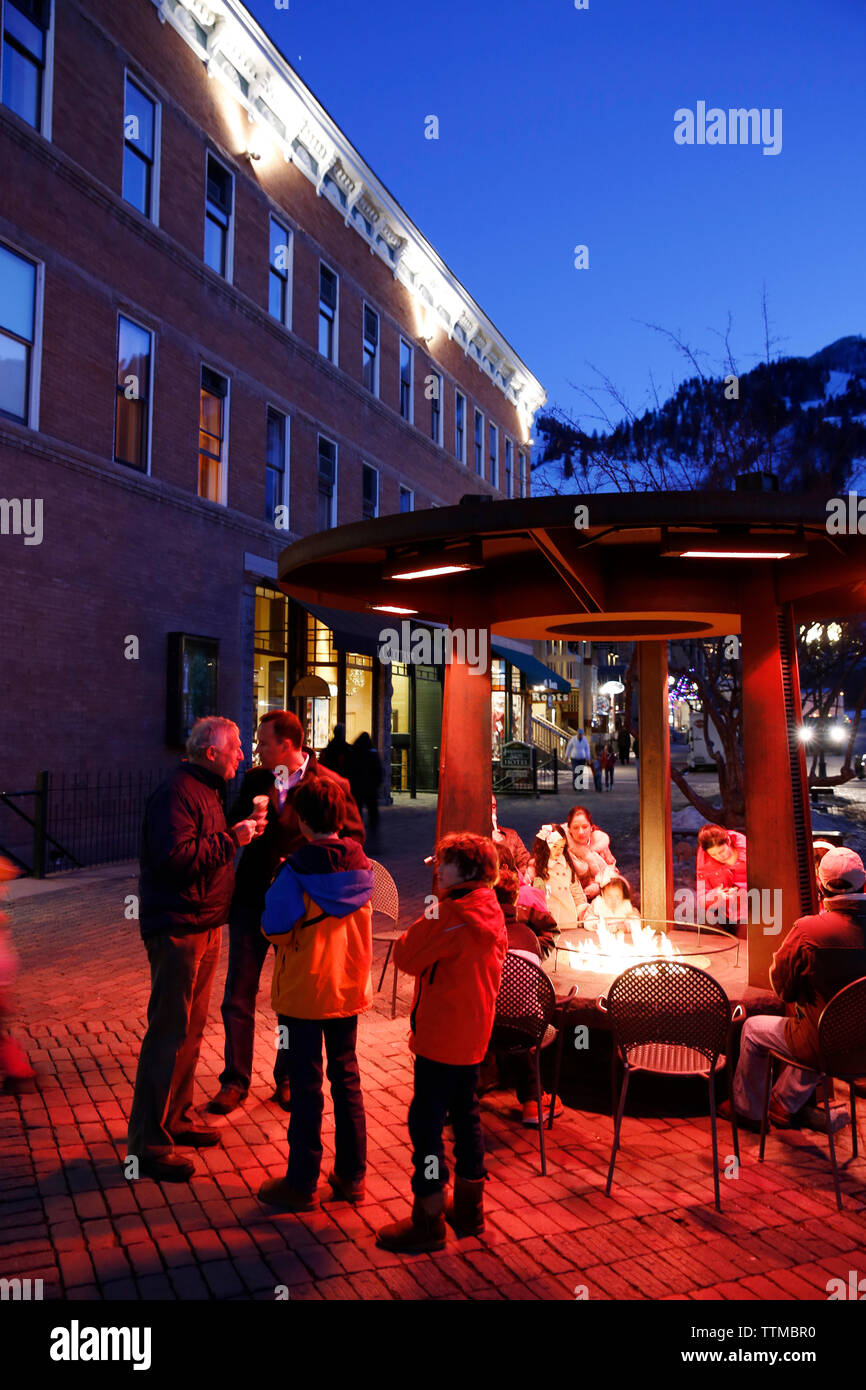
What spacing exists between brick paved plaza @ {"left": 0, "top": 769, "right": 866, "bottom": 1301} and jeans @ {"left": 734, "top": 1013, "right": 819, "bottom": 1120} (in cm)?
15

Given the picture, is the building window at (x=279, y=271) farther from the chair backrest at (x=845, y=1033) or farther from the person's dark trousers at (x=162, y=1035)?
the chair backrest at (x=845, y=1033)

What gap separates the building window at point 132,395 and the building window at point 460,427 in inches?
545

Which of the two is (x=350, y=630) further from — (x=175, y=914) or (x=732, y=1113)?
(x=732, y=1113)

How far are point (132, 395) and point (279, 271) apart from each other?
5.73 metres

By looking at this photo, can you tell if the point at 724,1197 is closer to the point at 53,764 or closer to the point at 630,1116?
the point at 630,1116

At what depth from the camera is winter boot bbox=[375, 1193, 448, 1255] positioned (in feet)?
11.0

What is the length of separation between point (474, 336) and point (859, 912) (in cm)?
2665

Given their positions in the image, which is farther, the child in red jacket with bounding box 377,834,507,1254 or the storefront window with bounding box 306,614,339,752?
the storefront window with bounding box 306,614,339,752

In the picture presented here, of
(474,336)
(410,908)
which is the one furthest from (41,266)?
(474,336)

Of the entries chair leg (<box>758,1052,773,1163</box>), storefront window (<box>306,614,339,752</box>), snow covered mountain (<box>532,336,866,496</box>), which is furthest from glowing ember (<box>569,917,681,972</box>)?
storefront window (<box>306,614,339,752</box>)

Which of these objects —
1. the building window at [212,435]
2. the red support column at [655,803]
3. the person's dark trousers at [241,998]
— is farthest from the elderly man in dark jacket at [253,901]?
the building window at [212,435]

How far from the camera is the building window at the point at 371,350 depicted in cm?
2176

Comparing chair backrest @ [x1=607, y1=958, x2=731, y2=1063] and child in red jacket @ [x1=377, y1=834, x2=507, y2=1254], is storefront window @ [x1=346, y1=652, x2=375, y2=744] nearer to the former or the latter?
chair backrest @ [x1=607, y1=958, x2=731, y2=1063]
